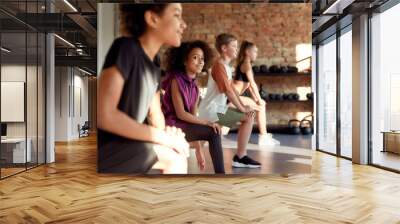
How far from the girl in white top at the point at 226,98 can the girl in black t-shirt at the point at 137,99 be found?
530mm

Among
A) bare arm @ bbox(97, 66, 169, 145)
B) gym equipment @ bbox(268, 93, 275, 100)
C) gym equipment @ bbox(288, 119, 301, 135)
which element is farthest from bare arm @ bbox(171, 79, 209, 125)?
gym equipment @ bbox(288, 119, 301, 135)

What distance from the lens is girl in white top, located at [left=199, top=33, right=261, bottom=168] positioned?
16.3 ft

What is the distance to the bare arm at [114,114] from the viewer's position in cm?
430

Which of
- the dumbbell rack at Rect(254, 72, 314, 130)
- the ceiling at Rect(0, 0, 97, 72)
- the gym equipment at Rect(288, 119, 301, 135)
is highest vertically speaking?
the ceiling at Rect(0, 0, 97, 72)

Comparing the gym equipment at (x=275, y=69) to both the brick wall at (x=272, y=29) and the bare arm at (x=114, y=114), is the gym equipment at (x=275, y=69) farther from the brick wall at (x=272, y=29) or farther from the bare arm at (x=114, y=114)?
the bare arm at (x=114, y=114)

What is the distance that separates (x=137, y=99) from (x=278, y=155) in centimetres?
206

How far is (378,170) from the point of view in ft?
21.3

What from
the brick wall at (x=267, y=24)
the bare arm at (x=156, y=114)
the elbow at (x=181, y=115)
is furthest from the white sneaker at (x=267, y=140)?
the bare arm at (x=156, y=114)

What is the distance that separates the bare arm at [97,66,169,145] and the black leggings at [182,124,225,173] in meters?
0.50

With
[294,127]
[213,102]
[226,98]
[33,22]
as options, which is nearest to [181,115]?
[213,102]

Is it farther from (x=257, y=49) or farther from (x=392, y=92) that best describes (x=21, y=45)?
(x=392, y=92)

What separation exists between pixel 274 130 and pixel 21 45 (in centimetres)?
441

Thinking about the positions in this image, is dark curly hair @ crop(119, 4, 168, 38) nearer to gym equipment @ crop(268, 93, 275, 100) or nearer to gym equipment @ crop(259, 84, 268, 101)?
gym equipment @ crop(259, 84, 268, 101)

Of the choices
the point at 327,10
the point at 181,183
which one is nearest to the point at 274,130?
the point at 181,183
